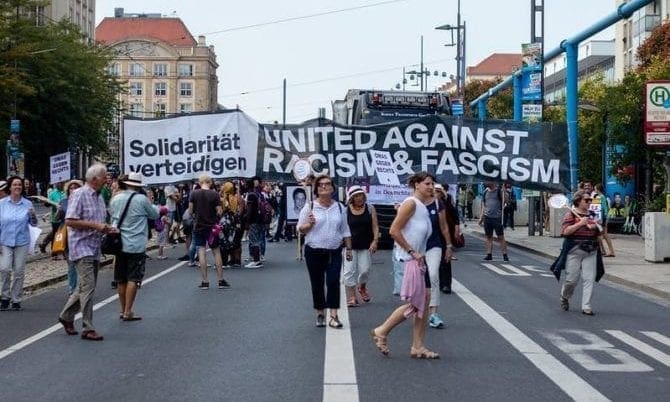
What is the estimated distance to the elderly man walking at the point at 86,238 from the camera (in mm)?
11422

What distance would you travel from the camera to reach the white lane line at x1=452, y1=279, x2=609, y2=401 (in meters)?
8.56

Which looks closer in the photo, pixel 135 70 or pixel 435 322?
pixel 435 322

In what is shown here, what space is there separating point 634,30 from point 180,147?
65.0 m

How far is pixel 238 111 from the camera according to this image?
19078mm

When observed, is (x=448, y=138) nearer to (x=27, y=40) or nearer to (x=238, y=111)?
(x=238, y=111)

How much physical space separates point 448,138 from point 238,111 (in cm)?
388

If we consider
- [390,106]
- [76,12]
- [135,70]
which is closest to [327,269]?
[390,106]

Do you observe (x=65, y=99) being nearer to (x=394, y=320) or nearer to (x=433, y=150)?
(x=433, y=150)

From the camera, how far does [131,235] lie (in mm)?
12547

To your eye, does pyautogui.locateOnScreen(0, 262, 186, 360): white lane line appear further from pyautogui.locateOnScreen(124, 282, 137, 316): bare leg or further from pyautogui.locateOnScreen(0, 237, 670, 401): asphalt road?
pyautogui.locateOnScreen(124, 282, 137, 316): bare leg

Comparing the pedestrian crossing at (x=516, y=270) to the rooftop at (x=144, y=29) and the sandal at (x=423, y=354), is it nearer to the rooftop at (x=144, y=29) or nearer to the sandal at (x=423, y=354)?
the sandal at (x=423, y=354)

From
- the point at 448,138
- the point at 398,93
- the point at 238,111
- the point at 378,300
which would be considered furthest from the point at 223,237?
the point at 398,93

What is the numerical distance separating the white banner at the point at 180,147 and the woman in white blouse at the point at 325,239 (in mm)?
6901

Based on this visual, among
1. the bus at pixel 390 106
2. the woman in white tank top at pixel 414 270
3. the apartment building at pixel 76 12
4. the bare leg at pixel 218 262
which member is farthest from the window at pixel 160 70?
the woman in white tank top at pixel 414 270
